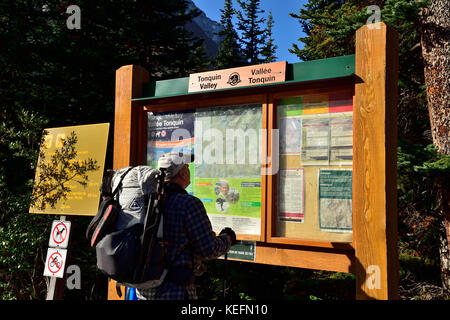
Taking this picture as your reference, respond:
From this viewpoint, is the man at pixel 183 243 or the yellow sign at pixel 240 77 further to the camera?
the yellow sign at pixel 240 77

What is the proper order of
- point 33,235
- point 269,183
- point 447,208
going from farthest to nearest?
point 447,208 → point 33,235 → point 269,183

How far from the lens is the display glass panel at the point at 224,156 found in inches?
130

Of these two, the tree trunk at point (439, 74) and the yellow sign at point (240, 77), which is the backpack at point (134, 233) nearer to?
the yellow sign at point (240, 77)

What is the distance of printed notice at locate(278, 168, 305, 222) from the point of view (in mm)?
3064

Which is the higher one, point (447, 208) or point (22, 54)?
point (22, 54)

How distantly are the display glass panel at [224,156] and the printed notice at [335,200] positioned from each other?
21.4 inches

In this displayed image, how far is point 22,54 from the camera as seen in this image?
8.26m

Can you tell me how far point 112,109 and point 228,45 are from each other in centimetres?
1825

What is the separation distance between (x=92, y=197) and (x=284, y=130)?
6.45 feet

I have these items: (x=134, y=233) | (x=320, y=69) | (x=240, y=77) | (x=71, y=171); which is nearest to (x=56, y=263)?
(x=71, y=171)

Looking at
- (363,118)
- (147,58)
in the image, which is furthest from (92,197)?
(147,58)

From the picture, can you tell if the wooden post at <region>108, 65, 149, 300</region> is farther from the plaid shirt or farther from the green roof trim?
the plaid shirt

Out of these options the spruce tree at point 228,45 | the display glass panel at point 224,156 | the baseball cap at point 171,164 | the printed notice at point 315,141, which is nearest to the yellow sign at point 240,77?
the display glass panel at point 224,156
